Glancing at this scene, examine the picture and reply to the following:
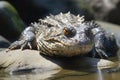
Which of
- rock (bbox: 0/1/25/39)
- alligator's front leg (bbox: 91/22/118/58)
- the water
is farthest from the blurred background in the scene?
the water

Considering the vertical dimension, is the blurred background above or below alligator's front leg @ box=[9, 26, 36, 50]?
above

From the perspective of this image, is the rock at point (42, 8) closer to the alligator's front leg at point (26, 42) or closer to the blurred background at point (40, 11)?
the blurred background at point (40, 11)

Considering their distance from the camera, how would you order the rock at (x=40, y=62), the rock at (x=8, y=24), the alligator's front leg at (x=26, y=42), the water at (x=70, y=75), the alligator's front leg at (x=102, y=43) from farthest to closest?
1. the rock at (x=8, y=24)
2. the alligator's front leg at (x=102, y=43)
3. the alligator's front leg at (x=26, y=42)
4. the rock at (x=40, y=62)
5. the water at (x=70, y=75)

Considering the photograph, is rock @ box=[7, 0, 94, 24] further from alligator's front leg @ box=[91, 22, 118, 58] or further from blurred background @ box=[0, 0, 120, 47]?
alligator's front leg @ box=[91, 22, 118, 58]

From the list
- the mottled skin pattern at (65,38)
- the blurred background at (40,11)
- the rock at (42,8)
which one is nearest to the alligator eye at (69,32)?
the mottled skin pattern at (65,38)

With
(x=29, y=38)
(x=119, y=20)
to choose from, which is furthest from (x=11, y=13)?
(x=119, y=20)

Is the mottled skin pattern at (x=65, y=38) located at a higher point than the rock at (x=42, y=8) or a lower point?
lower
